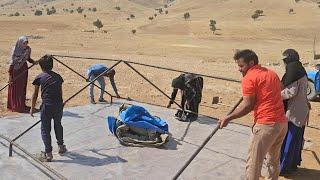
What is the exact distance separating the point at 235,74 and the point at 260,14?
35.6 m

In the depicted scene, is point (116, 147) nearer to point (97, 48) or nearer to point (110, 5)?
point (97, 48)

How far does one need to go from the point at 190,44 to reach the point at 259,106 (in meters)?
28.1

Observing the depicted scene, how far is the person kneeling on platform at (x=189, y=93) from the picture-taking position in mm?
9344

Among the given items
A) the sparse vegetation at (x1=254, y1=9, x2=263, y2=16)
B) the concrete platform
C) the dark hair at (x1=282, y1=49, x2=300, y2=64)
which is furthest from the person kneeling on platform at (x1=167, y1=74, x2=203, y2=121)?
the sparse vegetation at (x1=254, y1=9, x2=263, y2=16)

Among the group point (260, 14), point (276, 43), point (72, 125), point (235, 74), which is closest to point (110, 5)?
point (260, 14)

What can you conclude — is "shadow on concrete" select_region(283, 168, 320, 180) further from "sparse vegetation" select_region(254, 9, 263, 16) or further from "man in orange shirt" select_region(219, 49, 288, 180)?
"sparse vegetation" select_region(254, 9, 263, 16)

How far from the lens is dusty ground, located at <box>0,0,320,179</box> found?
13977 mm

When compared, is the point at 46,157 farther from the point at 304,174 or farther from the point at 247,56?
the point at 304,174

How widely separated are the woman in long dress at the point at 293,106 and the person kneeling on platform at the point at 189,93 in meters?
2.77

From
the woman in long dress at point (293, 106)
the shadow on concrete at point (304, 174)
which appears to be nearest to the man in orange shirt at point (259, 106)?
the woman in long dress at point (293, 106)

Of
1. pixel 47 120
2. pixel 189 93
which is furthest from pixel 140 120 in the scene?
pixel 189 93

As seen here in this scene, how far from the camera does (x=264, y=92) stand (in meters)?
5.19

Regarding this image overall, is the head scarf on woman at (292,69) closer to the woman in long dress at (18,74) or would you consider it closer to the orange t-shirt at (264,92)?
the orange t-shirt at (264,92)

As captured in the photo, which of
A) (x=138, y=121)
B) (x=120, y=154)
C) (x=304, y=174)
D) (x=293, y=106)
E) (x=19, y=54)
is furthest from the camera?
(x=19, y=54)
